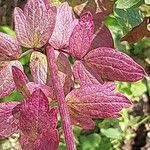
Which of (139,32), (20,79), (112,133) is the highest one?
(20,79)

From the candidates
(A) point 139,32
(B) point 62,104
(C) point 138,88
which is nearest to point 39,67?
(B) point 62,104

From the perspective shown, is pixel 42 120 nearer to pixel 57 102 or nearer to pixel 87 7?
pixel 57 102

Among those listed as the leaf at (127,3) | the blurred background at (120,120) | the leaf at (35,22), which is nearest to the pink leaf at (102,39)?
the leaf at (127,3)

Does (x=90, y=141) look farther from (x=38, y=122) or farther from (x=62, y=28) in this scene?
(x=38, y=122)

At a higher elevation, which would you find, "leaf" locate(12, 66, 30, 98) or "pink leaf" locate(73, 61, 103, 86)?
"leaf" locate(12, 66, 30, 98)

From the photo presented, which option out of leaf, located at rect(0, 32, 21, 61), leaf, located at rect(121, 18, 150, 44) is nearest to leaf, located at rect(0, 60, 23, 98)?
leaf, located at rect(0, 32, 21, 61)

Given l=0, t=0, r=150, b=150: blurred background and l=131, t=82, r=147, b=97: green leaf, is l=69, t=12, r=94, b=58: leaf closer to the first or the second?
l=0, t=0, r=150, b=150: blurred background
